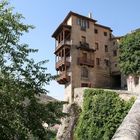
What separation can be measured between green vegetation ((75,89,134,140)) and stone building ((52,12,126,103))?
36.2ft

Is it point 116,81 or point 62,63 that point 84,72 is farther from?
point 116,81

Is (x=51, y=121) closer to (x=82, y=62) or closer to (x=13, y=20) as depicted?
(x=13, y=20)

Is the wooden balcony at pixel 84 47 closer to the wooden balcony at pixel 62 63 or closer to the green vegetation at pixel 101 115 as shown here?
the wooden balcony at pixel 62 63

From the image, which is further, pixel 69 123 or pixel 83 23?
pixel 83 23

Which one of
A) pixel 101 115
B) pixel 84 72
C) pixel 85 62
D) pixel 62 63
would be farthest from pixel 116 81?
pixel 101 115

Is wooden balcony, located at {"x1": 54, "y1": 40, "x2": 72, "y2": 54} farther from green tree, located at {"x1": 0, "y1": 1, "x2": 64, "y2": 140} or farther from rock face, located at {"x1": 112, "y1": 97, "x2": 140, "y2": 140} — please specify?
rock face, located at {"x1": 112, "y1": 97, "x2": 140, "y2": 140}

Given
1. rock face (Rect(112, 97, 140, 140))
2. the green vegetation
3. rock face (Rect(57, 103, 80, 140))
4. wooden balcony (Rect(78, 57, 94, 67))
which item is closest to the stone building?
wooden balcony (Rect(78, 57, 94, 67))

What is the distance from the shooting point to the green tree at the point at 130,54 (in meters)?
47.3

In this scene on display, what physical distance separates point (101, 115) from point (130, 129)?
3097 cm

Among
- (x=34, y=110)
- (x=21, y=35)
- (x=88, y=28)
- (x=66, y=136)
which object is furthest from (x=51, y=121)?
(x=88, y=28)

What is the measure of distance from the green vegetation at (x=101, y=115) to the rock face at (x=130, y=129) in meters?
28.3

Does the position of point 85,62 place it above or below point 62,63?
above

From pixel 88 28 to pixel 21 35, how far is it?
147 feet

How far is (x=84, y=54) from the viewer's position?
179 feet
